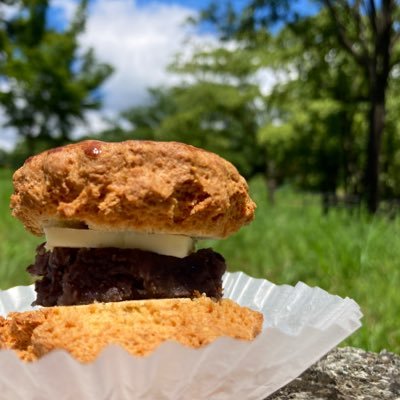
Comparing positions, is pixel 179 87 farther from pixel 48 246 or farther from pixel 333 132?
pixel 48 246

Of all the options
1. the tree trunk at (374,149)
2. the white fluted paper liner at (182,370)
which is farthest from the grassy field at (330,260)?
the tree trunk at (374,149)

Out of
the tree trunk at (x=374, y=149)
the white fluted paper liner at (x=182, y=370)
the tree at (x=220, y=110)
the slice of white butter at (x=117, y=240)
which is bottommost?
the white fluted paper liner at (x=182, y=370)

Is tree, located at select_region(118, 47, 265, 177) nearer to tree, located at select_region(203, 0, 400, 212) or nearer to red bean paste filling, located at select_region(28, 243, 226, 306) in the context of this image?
tree, located at select_region(203, 0, 400, 212)

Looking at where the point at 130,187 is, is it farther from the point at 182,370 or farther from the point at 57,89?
the point at 57,89

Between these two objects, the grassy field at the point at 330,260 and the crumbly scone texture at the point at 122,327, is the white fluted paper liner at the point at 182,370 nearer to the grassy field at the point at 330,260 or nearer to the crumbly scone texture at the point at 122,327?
the crumbly scone texture at the point at 122,327

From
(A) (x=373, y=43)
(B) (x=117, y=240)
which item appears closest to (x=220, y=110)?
(A) (x=373, y=43)

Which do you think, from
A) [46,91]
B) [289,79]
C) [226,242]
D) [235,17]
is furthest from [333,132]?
[46,91]
